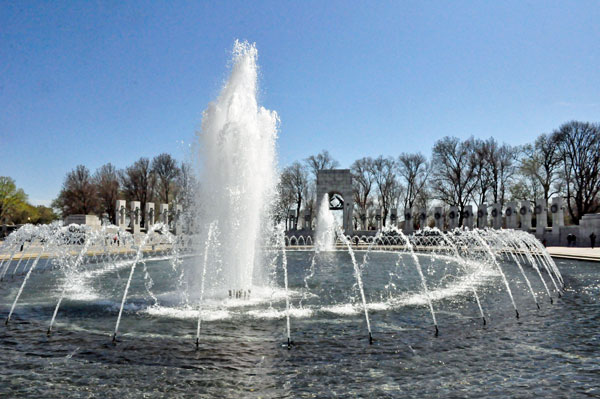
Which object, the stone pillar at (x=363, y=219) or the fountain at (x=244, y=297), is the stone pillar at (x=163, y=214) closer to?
the stone pillar at (x=363, y=219)

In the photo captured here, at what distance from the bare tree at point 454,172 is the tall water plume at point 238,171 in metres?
42.1

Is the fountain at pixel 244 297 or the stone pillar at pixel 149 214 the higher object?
the stone pillar at pixel 149 214

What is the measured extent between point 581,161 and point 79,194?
5780 cm

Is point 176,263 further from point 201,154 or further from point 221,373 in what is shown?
point 221,373

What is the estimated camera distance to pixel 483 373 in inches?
206

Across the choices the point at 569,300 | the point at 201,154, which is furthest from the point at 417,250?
the point at 201,154

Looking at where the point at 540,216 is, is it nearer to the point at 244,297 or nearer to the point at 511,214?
the point at 511,214

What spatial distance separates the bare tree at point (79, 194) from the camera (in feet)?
181

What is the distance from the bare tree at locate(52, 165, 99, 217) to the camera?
5528 cm

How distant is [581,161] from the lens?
41094 mm

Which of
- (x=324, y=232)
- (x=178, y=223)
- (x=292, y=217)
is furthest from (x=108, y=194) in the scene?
(x=324, y=232)

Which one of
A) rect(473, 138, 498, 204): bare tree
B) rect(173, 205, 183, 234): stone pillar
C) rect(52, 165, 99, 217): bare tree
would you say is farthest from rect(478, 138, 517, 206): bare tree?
rect(52, 165, 99, 217): bare tree

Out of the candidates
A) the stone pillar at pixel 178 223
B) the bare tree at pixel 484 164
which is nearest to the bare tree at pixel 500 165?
the bare tree at pixel 484 164

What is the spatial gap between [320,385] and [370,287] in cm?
760
